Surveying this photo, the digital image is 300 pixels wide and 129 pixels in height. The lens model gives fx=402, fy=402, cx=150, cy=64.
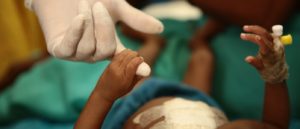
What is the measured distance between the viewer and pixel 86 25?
0.57m

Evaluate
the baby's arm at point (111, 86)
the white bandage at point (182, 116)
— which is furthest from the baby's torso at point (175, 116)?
the baby's arm at point (111, 86)

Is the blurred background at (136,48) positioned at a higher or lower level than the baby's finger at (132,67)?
lower

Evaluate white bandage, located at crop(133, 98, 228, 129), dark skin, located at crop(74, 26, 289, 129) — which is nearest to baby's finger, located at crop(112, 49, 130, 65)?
dark skin, located at crop(74, 26, 289, 129)

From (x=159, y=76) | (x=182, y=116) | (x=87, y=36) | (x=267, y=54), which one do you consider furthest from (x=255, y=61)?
(x=159, y=76)

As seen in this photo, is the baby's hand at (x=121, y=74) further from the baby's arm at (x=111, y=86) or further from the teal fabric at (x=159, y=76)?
the teal fabric at (x=159, y=76)

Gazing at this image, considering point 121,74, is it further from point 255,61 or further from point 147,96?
point 147,96

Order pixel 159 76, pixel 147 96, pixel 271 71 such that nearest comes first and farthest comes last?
pixel 271 71 → pixel 147 96 → pixel 159 76

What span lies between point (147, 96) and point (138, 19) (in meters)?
0.32

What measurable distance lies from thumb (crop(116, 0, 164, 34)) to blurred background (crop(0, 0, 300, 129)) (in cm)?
31

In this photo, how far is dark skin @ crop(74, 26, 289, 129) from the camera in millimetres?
589

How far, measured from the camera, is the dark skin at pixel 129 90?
1.93 ft

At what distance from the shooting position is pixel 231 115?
970 mm

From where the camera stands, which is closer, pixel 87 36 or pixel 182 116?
pixel 87 36

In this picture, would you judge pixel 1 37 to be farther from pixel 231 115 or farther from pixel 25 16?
pixel 231 115
